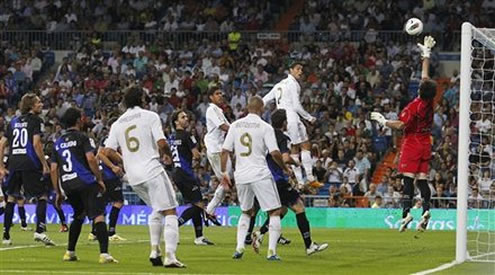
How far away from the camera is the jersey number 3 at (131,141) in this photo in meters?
17.9

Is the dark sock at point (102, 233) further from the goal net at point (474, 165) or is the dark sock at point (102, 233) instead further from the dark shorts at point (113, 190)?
the goal net at point (474, 165)

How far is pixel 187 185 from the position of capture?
23.6 m

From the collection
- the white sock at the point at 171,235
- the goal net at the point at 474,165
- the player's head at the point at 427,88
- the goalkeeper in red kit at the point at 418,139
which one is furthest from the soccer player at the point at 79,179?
the player's head at the point at 427,88

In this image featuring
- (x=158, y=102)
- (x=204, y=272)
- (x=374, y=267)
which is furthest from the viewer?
(x=158, y=102)

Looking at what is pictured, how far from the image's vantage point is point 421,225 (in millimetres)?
21875

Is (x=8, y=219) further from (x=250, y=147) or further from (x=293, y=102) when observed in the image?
(x=250, y=147)

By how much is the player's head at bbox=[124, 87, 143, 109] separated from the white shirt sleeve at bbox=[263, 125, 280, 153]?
2.07 meters

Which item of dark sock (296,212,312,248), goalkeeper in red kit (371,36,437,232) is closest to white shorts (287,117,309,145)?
goalkeeper in red kit (371,36,437,232)

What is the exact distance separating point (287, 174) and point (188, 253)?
94.1 inches

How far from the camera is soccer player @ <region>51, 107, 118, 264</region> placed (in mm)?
18953

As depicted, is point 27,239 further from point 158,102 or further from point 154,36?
point 154,36

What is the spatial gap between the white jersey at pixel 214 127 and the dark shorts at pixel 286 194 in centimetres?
393

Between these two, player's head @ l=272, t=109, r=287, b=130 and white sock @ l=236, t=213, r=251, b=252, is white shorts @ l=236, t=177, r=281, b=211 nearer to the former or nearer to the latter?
white sock @ l=236, t=213, r=251, b=252

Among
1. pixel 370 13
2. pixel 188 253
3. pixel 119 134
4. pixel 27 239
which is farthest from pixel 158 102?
pixel 119 134
